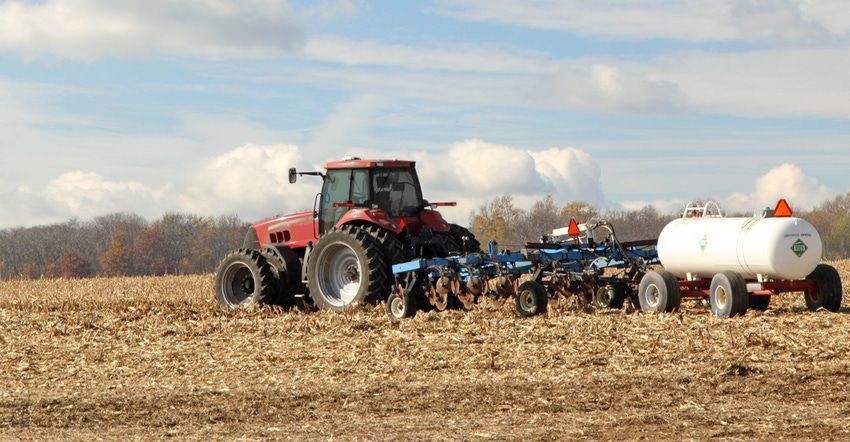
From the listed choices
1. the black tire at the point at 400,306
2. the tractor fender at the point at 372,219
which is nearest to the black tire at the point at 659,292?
the black tire at the point at 400,306

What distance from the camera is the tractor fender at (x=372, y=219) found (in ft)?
44.7

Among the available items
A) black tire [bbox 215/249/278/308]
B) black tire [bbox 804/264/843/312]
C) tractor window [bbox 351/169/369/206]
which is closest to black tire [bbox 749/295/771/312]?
black tire [bbox 804/264/843/312]

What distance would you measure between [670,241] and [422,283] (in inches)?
133

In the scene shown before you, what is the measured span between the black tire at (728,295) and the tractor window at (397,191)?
15.4 ft

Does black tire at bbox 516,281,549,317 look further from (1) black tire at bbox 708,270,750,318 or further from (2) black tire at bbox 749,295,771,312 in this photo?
(2) black tire at bbox 749,295,771,312

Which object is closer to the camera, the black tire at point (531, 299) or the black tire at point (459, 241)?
the black tire at point (531, 299)

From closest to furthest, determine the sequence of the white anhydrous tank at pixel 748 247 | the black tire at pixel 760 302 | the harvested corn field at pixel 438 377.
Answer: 1. the harvested corn field at pixel 438 377
2. the white anhydrous tank at pixel 748 247
3. the black tire at pixel 760 302

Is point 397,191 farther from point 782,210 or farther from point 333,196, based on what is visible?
point 782,210

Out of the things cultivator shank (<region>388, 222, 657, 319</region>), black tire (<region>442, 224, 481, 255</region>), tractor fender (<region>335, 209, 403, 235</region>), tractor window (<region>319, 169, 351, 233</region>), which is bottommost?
cultivator shank (<region>388, 222, 657, 319</region>)

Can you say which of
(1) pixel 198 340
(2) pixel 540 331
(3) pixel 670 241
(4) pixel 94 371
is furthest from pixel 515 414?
(3) pixel 670 241

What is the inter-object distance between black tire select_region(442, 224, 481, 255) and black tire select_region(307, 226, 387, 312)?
4.85 ft

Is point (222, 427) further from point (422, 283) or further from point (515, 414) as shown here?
point (422, 283)

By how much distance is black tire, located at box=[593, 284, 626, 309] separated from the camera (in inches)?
520

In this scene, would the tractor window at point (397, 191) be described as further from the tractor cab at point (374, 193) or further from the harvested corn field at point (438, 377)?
the harvested corn field at point (438, 377)
